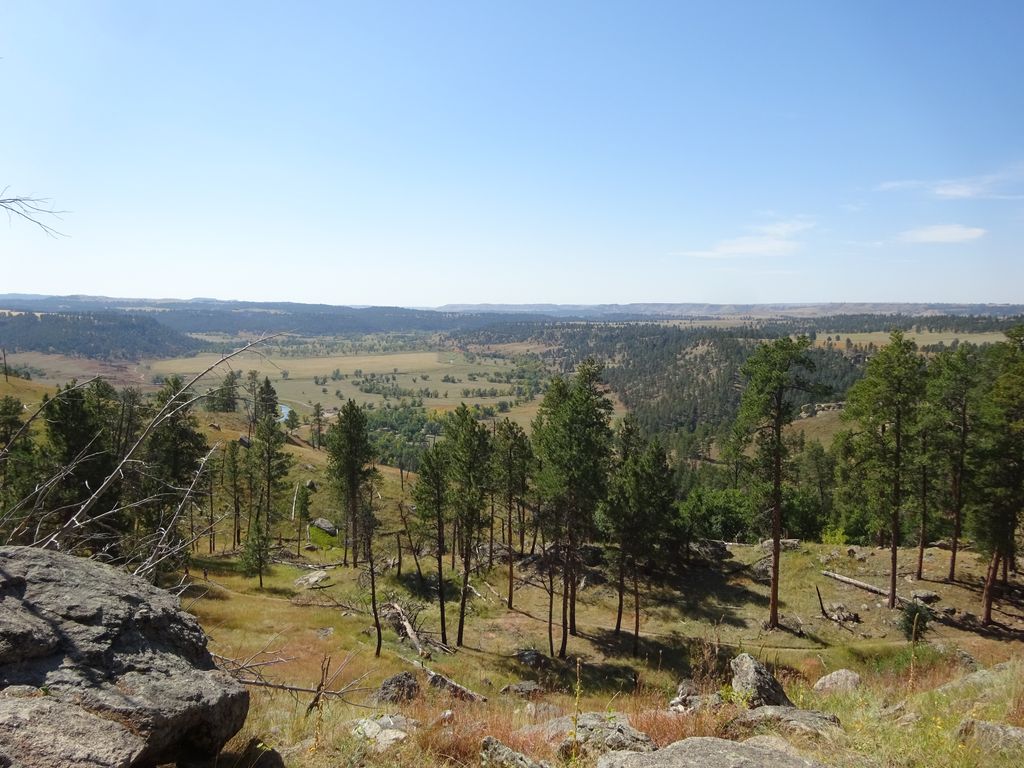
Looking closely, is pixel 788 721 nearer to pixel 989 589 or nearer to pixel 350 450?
pixel 989 589

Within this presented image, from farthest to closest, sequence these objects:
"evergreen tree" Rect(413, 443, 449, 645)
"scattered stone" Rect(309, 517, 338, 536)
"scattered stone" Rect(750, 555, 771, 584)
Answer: "scattered stone" Rect(309, 517, 338, 536) → "scattered stone" Rect(750, 555, 771, 584) → "evergreen tree" Rect(413, 443, 449, 645)

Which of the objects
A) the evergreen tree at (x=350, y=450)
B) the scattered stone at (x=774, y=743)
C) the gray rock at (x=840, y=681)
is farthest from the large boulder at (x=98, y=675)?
the evergreen tree at (x=350, y=450)

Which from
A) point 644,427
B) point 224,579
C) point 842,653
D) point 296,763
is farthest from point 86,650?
point 644,427

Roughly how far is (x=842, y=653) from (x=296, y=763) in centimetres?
2731

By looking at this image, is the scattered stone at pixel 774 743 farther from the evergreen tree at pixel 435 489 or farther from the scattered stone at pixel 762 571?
the scattered stone at pixel 762 571

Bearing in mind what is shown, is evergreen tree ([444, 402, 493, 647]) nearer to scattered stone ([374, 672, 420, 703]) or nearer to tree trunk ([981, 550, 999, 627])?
scattered stone ([374, 672, 420, 703])

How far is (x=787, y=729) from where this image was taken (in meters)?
6.00

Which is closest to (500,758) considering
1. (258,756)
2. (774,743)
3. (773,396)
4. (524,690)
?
(258,756)

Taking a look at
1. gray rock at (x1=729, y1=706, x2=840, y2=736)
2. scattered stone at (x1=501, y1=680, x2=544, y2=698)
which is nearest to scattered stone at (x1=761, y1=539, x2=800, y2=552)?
scattered stone at (x1=501, y1=680, x2=544, y2=698)

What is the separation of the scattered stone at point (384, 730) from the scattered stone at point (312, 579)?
34198mm

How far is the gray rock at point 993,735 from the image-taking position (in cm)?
534

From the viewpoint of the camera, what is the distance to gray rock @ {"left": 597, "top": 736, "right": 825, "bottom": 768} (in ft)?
15.4

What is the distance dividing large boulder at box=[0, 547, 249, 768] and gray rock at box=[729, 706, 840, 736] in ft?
17.4

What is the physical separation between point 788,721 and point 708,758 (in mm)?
Answer: 1963
